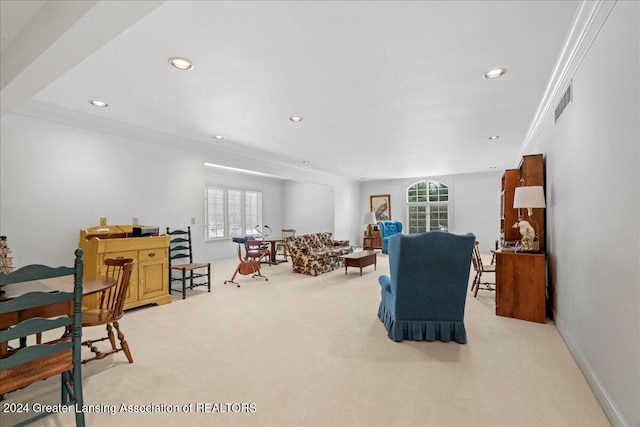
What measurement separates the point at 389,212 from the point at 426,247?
8.22 m

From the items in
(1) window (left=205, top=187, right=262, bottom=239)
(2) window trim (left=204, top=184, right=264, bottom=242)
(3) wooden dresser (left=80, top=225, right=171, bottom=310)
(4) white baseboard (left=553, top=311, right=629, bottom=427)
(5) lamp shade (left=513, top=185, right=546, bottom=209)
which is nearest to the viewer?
(4) white baseboard (left=553, top=311, right=629, bottom=427)

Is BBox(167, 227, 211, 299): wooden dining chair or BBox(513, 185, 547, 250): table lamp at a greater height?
BBox(513, 185, 547, 250): table lamp

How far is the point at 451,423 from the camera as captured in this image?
5.81ft

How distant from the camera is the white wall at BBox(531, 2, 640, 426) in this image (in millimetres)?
1561

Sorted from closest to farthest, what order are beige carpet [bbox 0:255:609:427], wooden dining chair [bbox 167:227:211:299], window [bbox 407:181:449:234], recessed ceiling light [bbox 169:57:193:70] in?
beige carpet [bbox 0:255:609:427] < recessed ceiling light [bbox 169:57:193:70] < wooden dining chair [bbox 167:227:211:299] < window [bbox 407:181:449:234]

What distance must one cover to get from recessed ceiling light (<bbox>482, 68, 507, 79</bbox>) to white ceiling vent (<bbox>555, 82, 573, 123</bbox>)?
22.3 inches

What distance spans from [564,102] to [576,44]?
732 millimetres

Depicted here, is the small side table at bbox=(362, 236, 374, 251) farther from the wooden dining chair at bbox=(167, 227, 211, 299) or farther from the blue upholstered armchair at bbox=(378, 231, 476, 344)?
the blue upholstered armchair at bbox=(378, 231, 476, 344)

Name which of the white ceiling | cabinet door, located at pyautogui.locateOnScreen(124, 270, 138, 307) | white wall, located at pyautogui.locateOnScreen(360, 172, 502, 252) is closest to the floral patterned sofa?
the white ceiling

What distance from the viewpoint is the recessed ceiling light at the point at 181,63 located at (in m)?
2.54

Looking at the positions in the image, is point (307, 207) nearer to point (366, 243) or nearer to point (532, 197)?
point (366, 243)

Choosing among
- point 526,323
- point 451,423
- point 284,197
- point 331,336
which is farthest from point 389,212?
point 451,423

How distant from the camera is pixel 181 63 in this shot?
2.60 meters

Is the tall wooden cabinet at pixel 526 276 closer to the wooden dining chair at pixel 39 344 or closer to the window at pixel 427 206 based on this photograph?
the wooden dining chair at pixel 39 344
